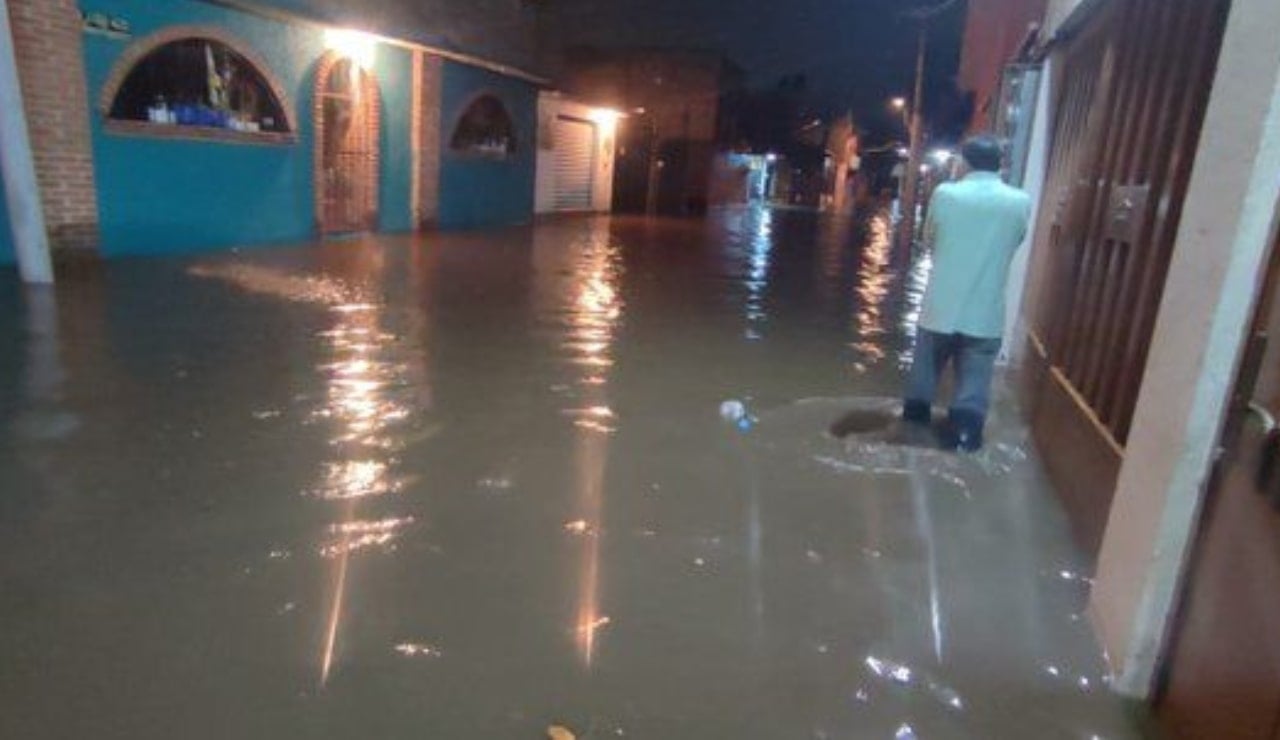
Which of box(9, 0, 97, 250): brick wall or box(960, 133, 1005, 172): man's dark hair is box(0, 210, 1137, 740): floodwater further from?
box(9, 0, 97, 250): brick wall

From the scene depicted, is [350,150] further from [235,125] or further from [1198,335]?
[1198,335]

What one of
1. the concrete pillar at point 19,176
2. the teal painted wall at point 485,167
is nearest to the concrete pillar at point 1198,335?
the concrete pillar at point 19,176

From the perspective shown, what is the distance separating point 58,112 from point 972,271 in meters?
9.49

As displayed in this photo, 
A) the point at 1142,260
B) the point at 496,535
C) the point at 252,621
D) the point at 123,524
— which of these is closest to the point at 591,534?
the point at 496,535

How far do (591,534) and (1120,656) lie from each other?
2067 millimetres

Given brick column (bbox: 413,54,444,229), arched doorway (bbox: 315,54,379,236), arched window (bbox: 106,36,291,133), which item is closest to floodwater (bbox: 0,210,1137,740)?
arched window (bbox: 106,36,291,133)

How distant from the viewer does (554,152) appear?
989 inches

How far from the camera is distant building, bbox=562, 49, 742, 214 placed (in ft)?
105

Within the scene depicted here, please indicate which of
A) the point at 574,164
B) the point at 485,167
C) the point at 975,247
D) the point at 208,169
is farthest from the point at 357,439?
the point at 574,164

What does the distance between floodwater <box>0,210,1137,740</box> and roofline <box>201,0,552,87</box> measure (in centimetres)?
605

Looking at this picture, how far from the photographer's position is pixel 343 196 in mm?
15914

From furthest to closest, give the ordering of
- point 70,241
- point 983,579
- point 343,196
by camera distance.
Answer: point 343,196 < point 70,241 < point 983,579

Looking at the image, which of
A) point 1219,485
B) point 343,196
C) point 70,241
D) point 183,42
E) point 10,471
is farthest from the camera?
point 343,196

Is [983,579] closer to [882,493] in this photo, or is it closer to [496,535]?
[882,493]
